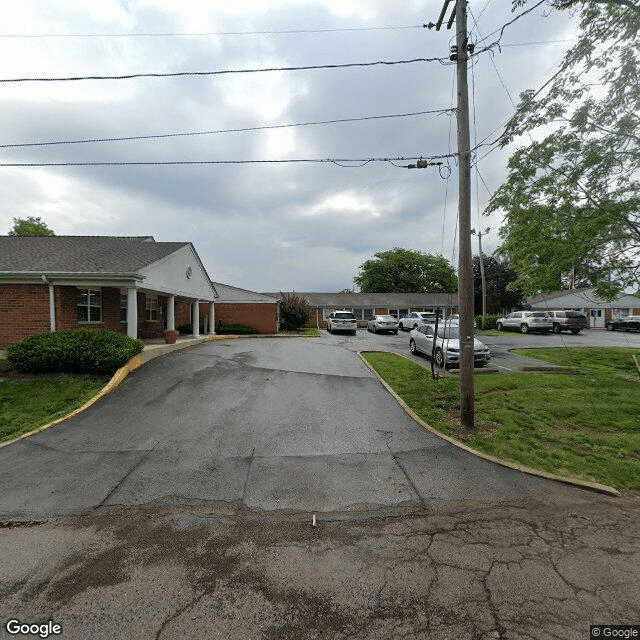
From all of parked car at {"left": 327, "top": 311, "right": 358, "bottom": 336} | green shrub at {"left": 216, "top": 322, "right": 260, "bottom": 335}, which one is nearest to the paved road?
green shrub at {"left": 216, "top": 322, "right": 260, "bottom": 335}

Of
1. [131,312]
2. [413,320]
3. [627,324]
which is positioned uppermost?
[131,312]

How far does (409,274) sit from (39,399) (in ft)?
193

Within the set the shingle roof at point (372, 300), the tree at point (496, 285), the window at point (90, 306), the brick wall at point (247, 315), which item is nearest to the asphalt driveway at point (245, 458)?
the window at point (90, 306)

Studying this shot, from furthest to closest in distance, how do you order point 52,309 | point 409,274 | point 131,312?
point 409,274
point 131,312
point 52,309

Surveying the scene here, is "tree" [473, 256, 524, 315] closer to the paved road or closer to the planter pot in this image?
the planter pot

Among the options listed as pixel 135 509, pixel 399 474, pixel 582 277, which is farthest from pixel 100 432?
pixel 582 277

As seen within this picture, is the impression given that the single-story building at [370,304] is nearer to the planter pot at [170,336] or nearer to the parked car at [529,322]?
the parked car at [529,322]

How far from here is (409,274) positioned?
61281 millimetres

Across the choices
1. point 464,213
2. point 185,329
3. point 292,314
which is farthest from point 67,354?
point 292,314

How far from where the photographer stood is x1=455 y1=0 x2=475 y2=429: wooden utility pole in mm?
6457

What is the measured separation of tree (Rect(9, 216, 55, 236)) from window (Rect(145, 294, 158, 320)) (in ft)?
Result: 99.1

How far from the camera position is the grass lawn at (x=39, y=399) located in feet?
21.8

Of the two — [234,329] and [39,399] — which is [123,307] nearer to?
[39,399]

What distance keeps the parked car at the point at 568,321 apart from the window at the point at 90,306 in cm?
3022
